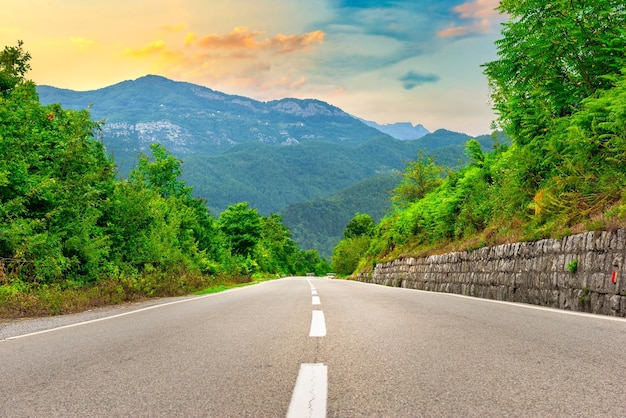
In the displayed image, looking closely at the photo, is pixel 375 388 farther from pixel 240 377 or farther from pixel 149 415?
pixel 149 415

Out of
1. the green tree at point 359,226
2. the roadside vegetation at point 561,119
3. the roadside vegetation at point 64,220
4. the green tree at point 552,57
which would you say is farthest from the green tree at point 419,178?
the green tree at point 359,226

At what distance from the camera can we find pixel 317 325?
22.9 ft

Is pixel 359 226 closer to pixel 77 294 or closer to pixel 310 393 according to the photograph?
pixel 77 294

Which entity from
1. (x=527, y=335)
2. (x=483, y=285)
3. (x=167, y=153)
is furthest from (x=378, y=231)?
(x=527, y=335)

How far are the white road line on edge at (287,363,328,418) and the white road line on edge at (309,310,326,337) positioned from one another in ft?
6.28

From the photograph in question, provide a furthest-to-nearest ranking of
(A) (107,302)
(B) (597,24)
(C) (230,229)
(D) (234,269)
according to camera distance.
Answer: (C) (230,229) → (D) (234,269) → (A) (107,302) → (B) (597,24)

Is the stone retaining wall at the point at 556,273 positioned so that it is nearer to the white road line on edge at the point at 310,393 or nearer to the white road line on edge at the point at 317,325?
the white road line on edge at the point at 317,325

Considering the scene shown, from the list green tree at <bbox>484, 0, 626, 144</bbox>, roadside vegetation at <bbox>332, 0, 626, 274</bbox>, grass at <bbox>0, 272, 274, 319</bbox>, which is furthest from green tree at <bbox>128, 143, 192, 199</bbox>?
green tree at <bbox>484, 0, 626, 144</bbox>

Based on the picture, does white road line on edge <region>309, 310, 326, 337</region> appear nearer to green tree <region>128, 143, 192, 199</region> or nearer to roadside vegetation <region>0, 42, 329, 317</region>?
roadside vegetation <region>0, 42, 329, 317</region>

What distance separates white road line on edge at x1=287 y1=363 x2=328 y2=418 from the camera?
2895 millimetres

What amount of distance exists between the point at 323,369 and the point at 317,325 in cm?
293

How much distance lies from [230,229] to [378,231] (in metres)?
18.2

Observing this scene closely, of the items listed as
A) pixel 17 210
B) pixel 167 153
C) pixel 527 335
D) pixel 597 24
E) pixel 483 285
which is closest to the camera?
pixel 527 335

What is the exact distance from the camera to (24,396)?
3.50 meters
